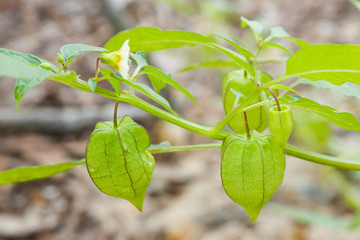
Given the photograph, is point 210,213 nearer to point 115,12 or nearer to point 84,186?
point 84,186

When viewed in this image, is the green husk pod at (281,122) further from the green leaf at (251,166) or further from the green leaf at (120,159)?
the green leaf at (120,159)

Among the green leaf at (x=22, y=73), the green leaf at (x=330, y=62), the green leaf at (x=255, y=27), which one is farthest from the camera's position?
the green leaf at (x=255, y=27)

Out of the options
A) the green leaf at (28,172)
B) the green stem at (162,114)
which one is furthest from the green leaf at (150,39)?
the green leaf at (28,172)

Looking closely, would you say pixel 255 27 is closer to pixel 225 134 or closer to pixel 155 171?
pixel 225 134

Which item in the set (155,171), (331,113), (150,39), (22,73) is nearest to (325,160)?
(331,113)

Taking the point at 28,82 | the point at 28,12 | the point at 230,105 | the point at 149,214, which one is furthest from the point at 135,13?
the point at 28,82

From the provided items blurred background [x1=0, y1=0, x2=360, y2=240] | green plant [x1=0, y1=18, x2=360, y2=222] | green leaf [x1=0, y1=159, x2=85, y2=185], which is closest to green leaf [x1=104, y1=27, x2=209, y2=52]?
green plant [x1=0, y1=18, x2=360, y2=222]

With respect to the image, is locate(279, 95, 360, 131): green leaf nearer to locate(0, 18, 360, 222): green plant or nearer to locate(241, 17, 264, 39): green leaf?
Result: locate(0, 18, 360, 222): green plant
